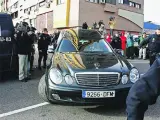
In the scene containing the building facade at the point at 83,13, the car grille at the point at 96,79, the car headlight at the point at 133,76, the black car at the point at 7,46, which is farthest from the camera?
the building facade at the point at 83,13

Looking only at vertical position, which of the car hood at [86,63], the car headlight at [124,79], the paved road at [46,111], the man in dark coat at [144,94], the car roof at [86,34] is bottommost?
the paved road at [46,111]

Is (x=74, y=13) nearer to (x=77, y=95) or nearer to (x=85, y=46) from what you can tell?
(x=85, y=46)

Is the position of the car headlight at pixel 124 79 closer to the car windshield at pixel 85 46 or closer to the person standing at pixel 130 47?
the car windshield at pixel 85 46

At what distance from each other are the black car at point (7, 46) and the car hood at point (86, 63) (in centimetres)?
249

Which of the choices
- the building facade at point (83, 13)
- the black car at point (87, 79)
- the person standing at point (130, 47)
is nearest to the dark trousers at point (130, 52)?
the person standing at point (130, 47)

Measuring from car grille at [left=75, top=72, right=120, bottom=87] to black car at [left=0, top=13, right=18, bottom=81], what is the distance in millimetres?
3718

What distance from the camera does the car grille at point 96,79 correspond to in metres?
5.15

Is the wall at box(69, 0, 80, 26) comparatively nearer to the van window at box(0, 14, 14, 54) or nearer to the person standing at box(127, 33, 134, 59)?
the person standing at box(127, 33, 134, 59)

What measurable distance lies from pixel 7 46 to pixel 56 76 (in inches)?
141

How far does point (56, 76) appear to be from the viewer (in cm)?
530

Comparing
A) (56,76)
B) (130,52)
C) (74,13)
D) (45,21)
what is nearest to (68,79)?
(56,76)

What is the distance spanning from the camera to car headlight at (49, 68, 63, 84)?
5.23 m

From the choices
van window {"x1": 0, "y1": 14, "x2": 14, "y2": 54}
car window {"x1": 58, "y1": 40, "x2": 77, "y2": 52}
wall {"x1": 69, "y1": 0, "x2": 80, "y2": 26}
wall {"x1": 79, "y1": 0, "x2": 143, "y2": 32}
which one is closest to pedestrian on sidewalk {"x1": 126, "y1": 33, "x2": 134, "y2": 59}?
van window {"x1": 0, "y1": 14, "x2": 14, "y2": 54}

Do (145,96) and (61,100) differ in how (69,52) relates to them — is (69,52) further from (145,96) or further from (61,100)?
(145,96)
